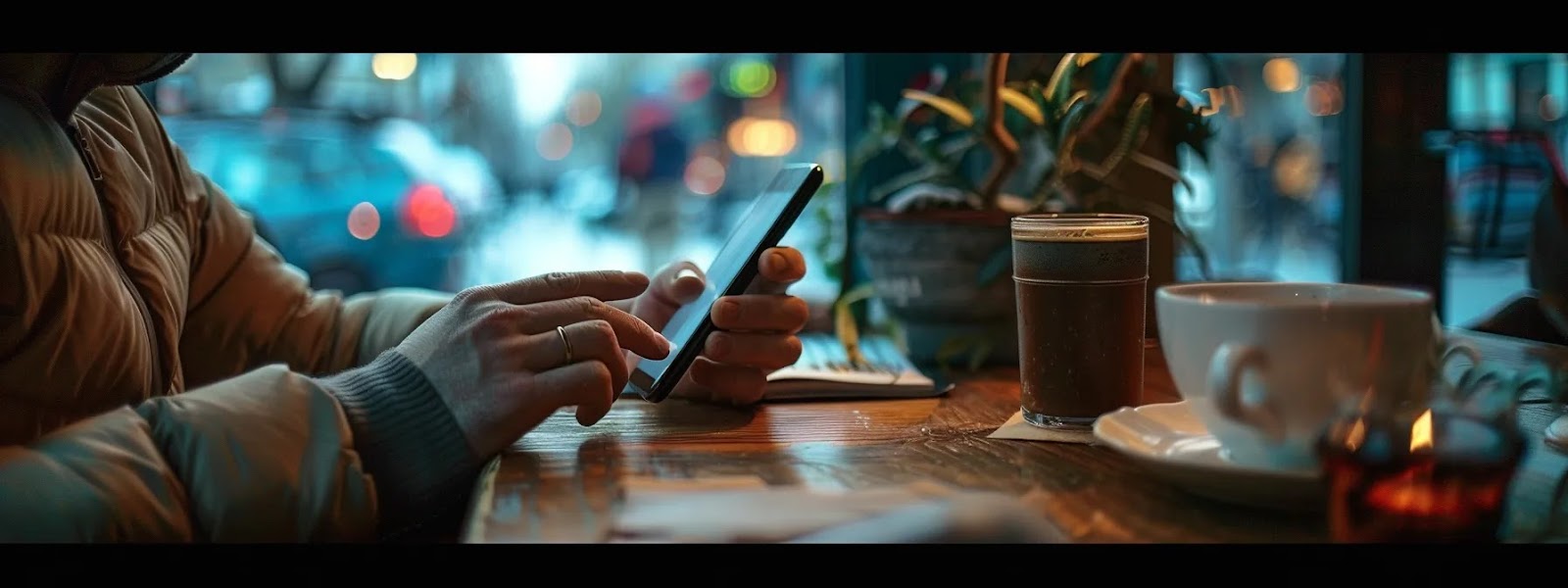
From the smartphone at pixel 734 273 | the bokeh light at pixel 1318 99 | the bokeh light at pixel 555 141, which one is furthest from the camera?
the bokeh light at pixel 555 141

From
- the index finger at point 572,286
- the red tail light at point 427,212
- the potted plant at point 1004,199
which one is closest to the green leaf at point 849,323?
the potted plant at point 1004,199

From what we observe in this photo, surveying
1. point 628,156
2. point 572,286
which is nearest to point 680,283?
point 572,286

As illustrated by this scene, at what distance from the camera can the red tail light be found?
5.68 meters

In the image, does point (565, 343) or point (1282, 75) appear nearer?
point (565, 343)

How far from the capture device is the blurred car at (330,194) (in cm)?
509

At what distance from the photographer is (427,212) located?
5.76 m

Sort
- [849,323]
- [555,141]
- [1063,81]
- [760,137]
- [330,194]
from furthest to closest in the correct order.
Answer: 1. [555,141]
2. [760,137]
3. [330,194]
4. [849,323]
5. [1063,81]

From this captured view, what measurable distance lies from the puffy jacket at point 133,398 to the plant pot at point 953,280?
2.52 feet

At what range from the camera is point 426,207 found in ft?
18.9

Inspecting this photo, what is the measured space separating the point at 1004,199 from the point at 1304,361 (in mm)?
907

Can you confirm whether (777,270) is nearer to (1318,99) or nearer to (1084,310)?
(1084,310)

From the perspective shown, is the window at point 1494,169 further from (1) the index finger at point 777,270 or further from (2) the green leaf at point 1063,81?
(1) the index finger at point 777,270
